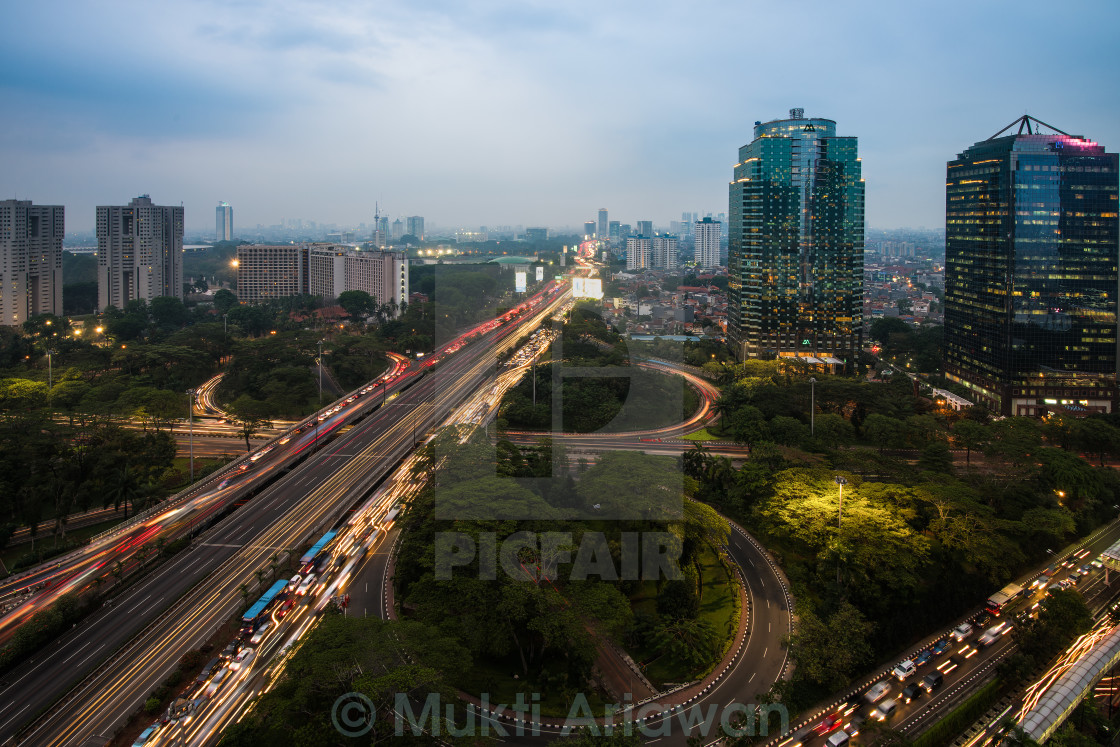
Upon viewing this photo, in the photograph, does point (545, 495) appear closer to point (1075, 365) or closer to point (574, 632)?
point (574, 632)

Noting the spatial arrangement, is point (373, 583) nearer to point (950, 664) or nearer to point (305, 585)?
point (305, 585)

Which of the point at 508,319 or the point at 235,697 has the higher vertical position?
the point at 508,319


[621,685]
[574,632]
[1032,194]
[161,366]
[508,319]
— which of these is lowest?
[621,685]

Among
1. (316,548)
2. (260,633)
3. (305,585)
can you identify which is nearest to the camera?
(260,633)

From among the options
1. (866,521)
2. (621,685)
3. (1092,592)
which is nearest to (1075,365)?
(1092,592)

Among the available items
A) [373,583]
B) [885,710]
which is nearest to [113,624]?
[373,583]

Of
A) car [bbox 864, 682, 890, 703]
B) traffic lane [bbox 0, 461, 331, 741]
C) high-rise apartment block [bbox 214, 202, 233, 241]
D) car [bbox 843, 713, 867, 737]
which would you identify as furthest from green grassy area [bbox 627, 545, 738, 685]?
high-rise apartment block [bbox 214, 202, 233, 241]
